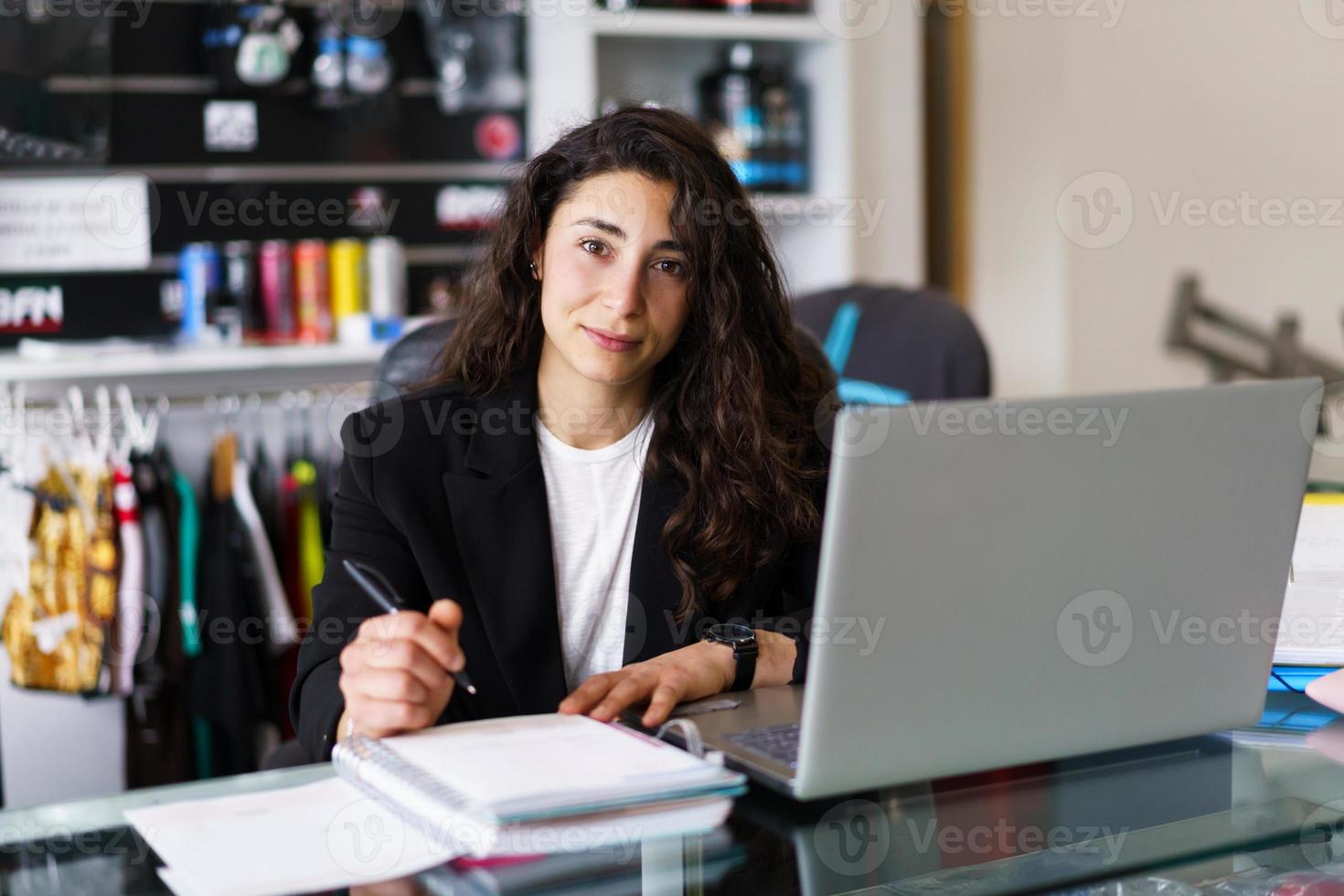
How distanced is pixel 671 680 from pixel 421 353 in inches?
33.6

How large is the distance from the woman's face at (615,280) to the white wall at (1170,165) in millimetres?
2044

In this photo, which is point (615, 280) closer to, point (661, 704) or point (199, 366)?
point (661, 704)

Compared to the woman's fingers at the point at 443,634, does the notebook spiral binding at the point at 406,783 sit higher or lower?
lower

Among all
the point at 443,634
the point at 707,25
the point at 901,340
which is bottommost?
the point at 443,634

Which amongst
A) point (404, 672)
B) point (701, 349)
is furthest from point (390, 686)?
point (701, 349)

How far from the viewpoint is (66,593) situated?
273 cm

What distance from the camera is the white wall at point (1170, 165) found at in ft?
10.6

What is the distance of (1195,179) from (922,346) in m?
1.42

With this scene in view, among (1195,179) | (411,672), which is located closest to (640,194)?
(411,672)

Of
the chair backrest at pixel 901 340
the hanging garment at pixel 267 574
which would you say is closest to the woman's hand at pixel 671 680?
→ the chair backrest at pixel 901 340

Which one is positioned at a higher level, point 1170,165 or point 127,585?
point 1170,165

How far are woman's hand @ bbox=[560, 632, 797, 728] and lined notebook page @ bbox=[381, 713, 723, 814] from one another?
53 millimetres

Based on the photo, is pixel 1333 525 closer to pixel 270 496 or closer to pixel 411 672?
pixel 411 672

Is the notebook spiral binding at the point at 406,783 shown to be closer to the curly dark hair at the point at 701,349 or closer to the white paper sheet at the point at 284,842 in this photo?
the white paper sheet at the point at 284,842
